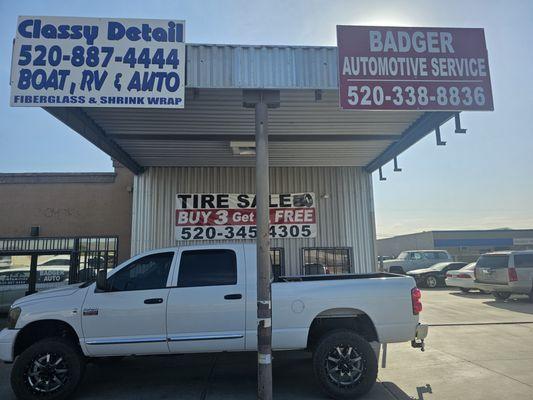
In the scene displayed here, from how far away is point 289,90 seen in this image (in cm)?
693

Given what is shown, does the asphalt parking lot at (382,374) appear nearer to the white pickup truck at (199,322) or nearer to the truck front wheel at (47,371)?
the truck front wheel at (47,371)

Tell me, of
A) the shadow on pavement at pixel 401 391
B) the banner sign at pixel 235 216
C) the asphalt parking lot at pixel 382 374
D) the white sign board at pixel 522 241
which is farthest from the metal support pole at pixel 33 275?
the white sign board at pixel 522 241

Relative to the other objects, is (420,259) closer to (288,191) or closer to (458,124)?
(288,191)

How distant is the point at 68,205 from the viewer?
46.2 feet

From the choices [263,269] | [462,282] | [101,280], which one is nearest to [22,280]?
[101,280]

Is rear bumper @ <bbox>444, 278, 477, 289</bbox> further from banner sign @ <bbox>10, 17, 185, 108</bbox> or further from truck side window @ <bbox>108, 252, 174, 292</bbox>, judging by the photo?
banner sign @ <bbox>10, 17, 185, 108</bbox>

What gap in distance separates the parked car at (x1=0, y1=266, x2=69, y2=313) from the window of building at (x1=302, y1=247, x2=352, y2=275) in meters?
7.77

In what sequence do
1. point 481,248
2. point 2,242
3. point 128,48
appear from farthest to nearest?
point 481,248 → point 2,242 → point 128,48

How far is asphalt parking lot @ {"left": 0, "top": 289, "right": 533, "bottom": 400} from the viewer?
5.94 m

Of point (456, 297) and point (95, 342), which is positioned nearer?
point (95, 342)

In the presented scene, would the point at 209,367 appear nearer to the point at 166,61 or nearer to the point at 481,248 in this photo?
the point at 166,61

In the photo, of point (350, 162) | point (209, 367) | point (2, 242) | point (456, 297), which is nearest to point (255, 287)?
point (209, 367)

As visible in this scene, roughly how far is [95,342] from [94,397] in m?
0.77

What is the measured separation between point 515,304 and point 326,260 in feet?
26.6
